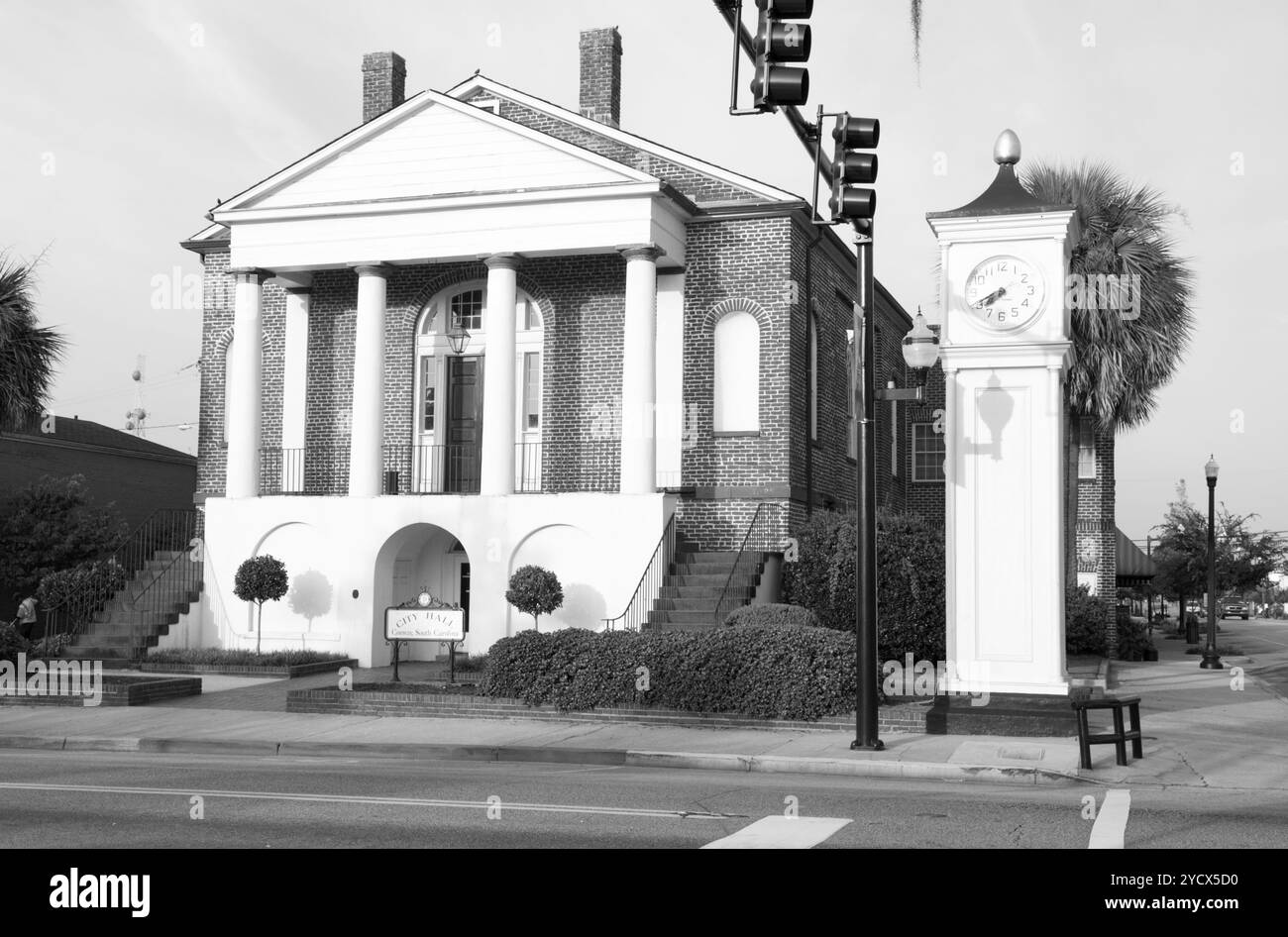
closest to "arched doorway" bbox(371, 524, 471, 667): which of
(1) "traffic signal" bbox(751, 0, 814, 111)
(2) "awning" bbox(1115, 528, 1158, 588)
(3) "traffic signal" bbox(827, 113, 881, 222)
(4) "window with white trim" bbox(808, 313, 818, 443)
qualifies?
(4) "window with white trim" bbox(808, 313, 818, 443)

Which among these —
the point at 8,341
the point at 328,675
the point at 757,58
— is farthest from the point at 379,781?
the point at 8,341

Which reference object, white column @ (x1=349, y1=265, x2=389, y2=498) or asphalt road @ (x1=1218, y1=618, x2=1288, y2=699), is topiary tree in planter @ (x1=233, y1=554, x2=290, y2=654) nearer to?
white column @ (x1=349, y1=265, x2=389, y2=498)

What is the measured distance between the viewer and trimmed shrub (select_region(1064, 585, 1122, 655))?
29609 mm

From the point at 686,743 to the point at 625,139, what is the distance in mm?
13947

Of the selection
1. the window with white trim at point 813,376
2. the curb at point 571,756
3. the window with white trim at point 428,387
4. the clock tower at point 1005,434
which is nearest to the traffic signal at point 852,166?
the clock tower at point 1005,434

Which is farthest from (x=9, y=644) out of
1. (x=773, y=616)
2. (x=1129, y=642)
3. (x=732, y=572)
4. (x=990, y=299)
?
(x=1129, y=642)

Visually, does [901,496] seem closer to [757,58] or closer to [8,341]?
[8,341]

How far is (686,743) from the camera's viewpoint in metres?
14.8

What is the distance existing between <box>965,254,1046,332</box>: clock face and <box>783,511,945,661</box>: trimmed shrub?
6826 mm

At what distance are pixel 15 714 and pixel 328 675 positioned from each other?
217 inches

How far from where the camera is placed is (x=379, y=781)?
11.7 meters

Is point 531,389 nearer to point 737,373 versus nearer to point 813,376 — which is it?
point 737,373

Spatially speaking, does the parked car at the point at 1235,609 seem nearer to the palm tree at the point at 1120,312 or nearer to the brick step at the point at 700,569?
the palm tree at the point at 1120,312

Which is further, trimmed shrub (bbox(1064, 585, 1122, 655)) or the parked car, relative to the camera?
the parked car
